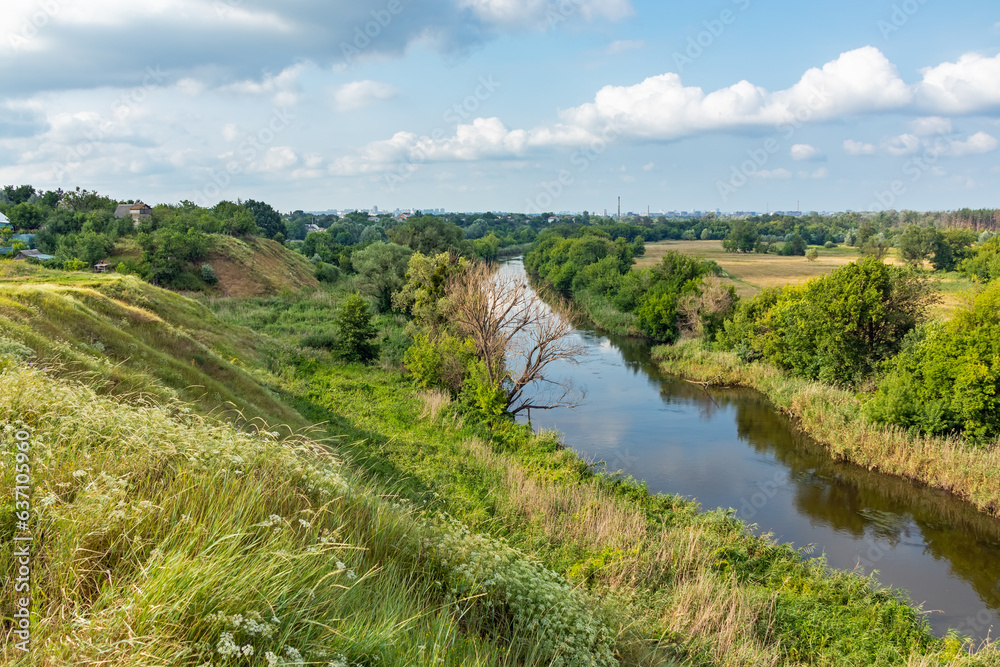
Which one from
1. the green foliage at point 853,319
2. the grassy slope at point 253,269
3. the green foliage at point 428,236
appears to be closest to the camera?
the green foliage at point 853,319

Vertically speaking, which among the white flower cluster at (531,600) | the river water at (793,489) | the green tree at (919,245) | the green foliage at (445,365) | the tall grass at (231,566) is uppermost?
the green tree at (919,245)

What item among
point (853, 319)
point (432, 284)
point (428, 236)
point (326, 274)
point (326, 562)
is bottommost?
point (326, 562)

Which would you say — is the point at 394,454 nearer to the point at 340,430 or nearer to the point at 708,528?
the point at 340,430

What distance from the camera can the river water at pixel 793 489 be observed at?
13812 millimetres

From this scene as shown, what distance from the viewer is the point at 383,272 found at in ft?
141

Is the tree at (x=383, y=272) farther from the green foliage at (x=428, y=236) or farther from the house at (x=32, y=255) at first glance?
the house at (x=32, y=255)

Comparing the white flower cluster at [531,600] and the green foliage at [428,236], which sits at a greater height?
the green foliage at [428,236]

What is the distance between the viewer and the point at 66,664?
2871 millimetres

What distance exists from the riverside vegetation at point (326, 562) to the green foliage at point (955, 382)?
1026cm

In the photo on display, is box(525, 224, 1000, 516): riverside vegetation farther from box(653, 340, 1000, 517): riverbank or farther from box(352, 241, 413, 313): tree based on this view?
box(352, 241, 413, 313): tree

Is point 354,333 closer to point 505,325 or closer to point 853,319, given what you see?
point 505,325

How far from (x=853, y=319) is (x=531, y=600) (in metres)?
25.6

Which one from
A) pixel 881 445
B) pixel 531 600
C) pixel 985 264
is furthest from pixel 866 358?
pixel 985 264

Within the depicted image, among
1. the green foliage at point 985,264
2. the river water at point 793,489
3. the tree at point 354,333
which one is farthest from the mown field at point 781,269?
the tree at point 354,333
